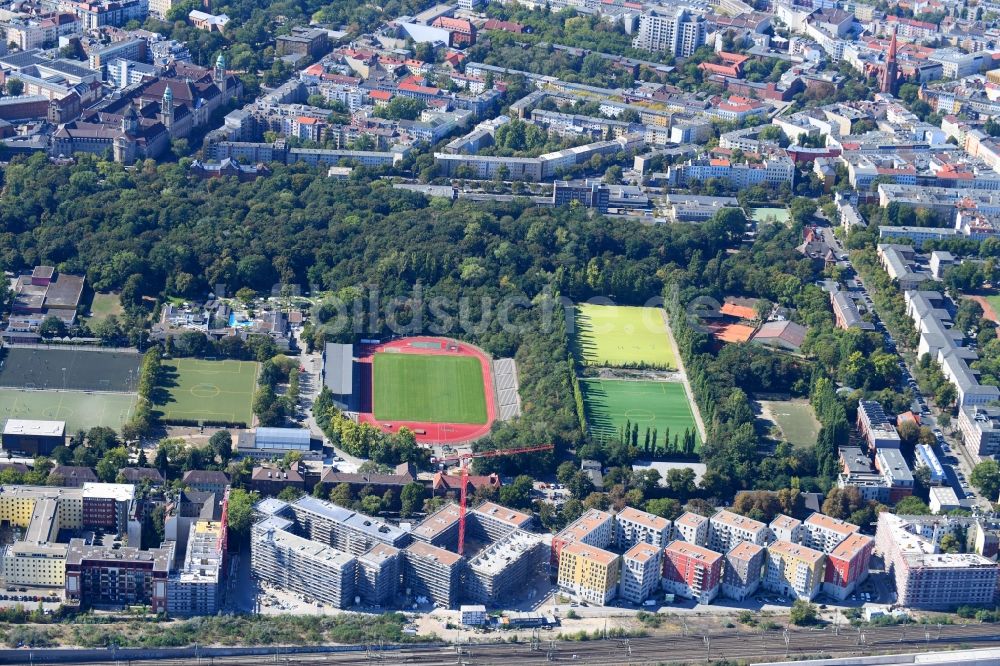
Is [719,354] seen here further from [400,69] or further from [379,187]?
[400,69]

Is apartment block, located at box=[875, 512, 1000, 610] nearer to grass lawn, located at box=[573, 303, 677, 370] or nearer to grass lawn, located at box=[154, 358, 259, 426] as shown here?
grass lawn, located at box=[573, 303, 677, 370]

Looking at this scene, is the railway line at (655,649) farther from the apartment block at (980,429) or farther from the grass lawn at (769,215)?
the grass lawn at (769,215)

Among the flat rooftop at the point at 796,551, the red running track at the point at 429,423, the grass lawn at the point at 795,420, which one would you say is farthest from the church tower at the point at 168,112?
the flat rooftop at the point at 796,551

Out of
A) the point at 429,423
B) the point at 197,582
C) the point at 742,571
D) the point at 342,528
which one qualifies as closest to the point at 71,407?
the point at 429,423

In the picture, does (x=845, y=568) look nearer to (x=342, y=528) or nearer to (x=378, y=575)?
(x=378, y=575)

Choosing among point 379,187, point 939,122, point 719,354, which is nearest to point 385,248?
point 379,187

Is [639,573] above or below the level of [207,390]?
below

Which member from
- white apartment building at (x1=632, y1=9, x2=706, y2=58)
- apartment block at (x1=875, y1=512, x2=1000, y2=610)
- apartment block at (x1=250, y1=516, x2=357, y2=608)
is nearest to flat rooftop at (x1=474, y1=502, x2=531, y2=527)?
apartment block at (x1=250, y1=516, x2=357, y2=608)
